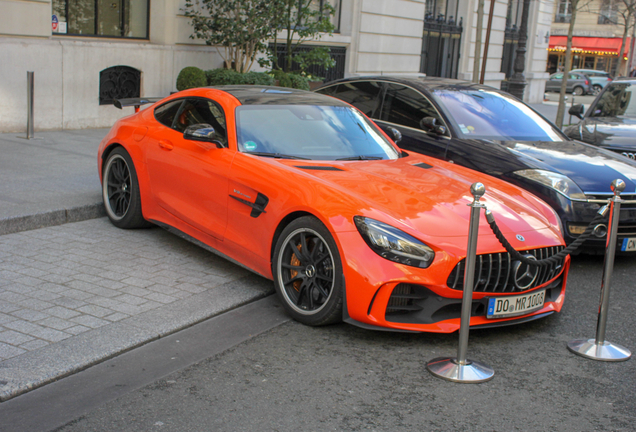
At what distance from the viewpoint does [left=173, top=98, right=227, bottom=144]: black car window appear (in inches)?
212

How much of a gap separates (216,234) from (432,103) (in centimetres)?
333

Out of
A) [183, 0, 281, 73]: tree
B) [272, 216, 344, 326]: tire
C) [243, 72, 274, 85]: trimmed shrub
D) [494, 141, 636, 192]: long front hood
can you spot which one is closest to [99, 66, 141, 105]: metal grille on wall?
[183, 0, 281, 73]: tree

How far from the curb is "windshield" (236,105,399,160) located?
6.93 ft

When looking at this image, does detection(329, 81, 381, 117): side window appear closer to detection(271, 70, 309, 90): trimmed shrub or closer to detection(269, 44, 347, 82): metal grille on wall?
detection(271, 70, 309, 90): trimmed shrub

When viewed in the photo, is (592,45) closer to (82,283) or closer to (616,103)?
(616,103)

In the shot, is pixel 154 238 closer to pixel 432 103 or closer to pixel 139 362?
pixel 139 362

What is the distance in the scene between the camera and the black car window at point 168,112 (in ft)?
19.4

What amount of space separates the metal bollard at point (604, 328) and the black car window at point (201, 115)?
111 inches

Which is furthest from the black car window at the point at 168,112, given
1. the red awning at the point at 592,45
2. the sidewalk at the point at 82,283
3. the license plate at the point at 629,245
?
the red awning at the point at 592,45

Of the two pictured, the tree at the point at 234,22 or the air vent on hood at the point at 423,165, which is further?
the tree at the point at 234,22

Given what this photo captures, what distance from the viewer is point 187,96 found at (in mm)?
5918

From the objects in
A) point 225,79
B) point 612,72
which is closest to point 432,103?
point 225,79

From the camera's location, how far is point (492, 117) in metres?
7.45

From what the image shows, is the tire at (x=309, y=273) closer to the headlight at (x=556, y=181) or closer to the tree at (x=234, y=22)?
the headlight at (x=556, y=181)
